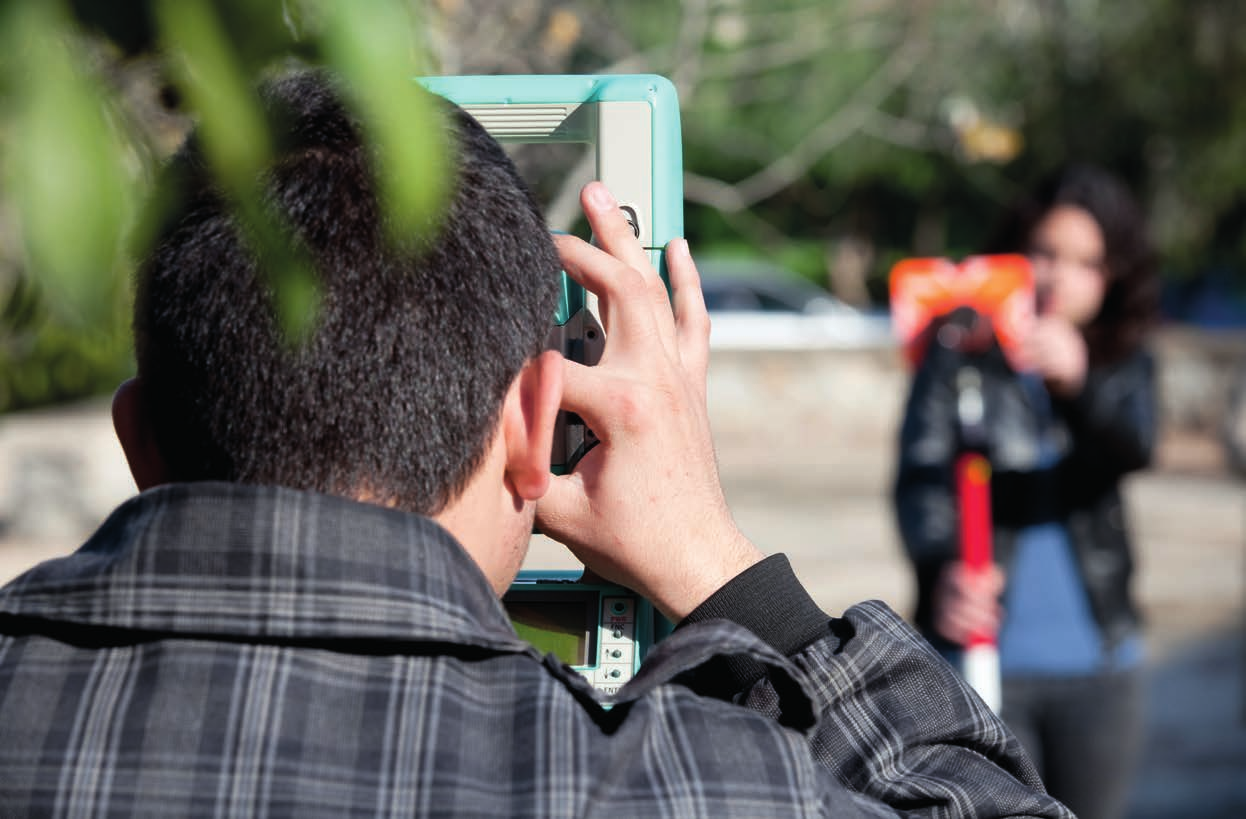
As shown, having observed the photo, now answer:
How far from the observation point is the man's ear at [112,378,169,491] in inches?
41.2

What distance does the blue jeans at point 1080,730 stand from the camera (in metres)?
2.88

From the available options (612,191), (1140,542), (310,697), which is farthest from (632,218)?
(1140,542)

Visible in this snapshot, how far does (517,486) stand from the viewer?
43.1 inches

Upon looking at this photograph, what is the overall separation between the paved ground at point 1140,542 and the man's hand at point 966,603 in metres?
2.51

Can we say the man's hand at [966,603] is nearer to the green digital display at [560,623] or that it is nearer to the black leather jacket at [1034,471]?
the black leather jacket at [1034,471]

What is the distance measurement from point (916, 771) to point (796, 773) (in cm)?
18

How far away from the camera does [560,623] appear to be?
1.45 meters

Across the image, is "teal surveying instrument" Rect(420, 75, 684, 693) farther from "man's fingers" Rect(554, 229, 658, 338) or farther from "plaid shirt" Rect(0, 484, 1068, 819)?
"plaid shirt" Rect(0, 484, 1068, 819)

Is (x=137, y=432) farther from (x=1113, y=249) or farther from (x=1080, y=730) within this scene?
(x=1113, y=249)

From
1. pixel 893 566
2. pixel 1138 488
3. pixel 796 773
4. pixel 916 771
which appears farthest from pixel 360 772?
pixel 1138 488

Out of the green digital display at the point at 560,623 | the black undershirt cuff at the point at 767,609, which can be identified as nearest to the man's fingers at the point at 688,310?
the black undershirt cuff at the point at 767,609

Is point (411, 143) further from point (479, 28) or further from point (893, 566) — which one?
point (893, 566)

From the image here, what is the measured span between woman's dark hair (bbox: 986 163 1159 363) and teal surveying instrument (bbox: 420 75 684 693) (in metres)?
1.90

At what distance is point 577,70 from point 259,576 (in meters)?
4.19
